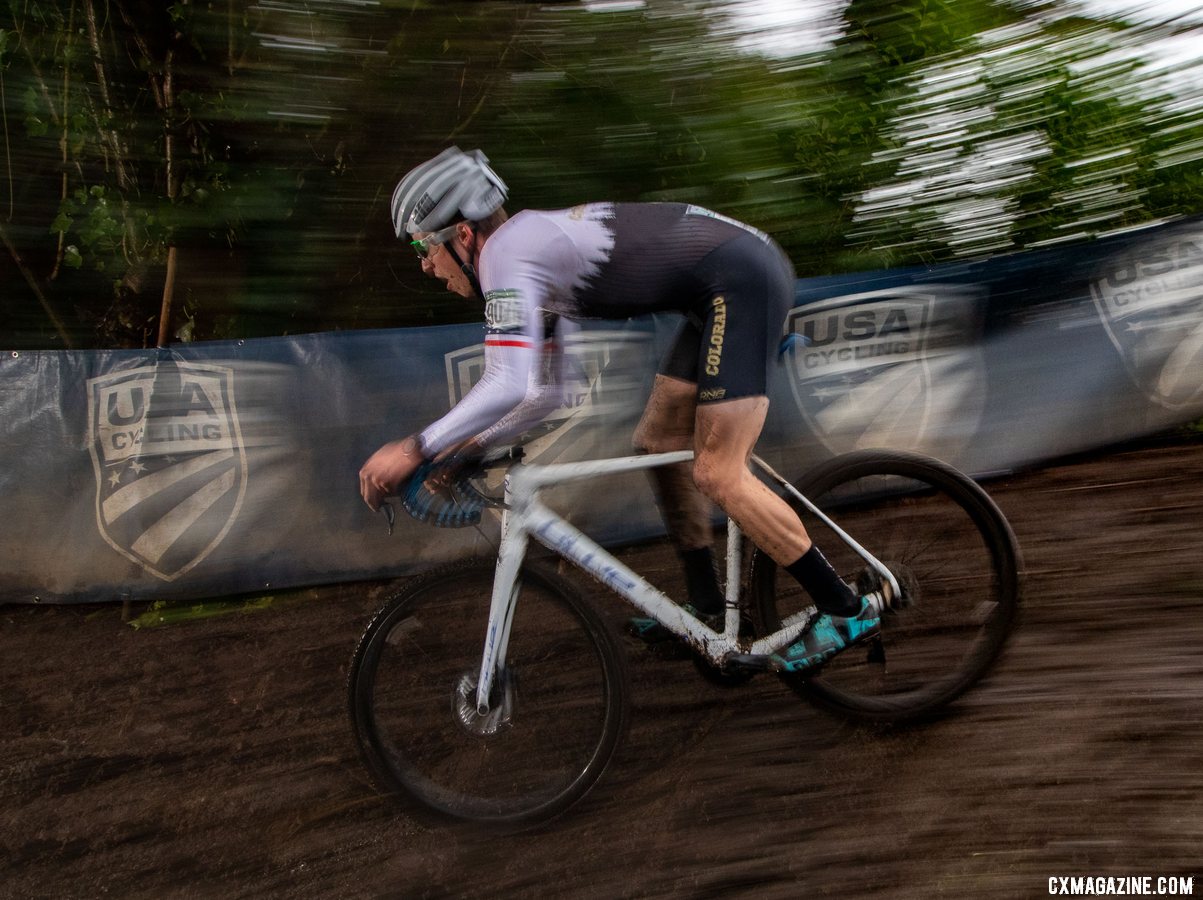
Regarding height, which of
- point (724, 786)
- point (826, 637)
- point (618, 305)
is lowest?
point (724, 786)

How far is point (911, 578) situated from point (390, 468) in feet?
5.44

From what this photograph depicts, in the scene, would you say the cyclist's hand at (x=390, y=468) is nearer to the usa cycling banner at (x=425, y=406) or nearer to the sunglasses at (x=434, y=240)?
the sunglasses at (x=434, y=240)

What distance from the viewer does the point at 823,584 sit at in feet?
8.89

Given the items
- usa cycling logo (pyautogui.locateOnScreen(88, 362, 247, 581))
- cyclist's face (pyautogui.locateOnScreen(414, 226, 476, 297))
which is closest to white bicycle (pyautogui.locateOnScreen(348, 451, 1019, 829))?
cyclist's face (pyautogui.locateOnScreen(414, 226, 476, 297))

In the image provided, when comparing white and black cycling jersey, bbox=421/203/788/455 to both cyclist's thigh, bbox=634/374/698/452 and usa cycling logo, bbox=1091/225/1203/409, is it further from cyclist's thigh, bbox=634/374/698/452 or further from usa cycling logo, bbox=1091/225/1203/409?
usa cycling logo, bbox=1091/225/1203/409

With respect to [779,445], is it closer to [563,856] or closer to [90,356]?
[563,856]

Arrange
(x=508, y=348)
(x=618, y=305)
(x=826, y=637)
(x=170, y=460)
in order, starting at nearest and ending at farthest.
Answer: (x=508, y=348), (x=618, y=305), (x=826, y=637), (x=170, y=460)

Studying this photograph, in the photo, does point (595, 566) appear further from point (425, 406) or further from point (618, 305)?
point (425, 406)

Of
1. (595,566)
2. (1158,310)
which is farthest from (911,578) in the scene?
(1158,310)

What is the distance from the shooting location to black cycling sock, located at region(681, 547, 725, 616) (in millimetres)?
2963

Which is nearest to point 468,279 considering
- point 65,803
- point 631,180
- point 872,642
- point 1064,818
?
point 872,642

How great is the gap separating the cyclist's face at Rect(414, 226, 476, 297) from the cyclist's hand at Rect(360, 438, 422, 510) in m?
0.51

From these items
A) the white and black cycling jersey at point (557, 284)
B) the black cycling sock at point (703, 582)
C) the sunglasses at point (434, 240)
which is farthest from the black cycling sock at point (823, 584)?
the sunglasses at point (434, 240)

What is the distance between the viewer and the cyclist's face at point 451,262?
2613 millimetres
